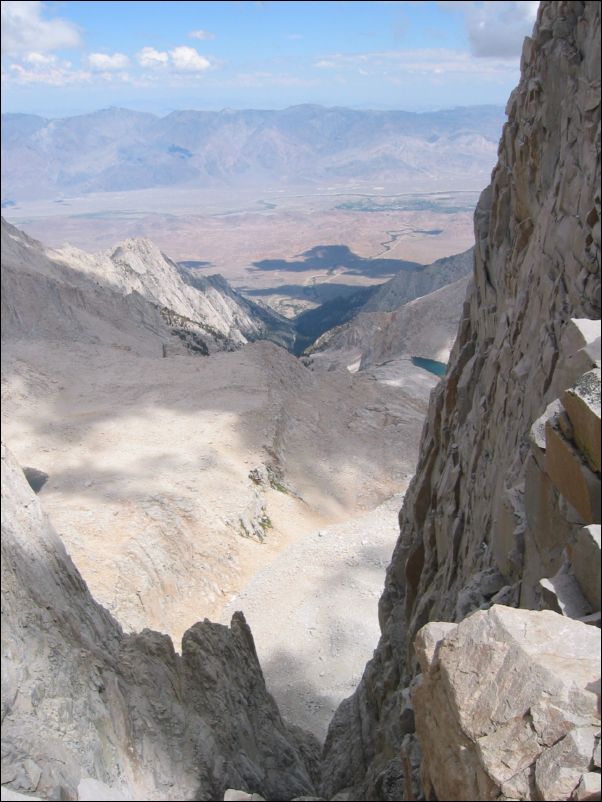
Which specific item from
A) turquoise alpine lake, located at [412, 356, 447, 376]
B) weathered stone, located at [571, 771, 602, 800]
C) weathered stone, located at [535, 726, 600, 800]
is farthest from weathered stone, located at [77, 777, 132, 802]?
turquoise alpine lake, located at [412, 356, 447, 376]

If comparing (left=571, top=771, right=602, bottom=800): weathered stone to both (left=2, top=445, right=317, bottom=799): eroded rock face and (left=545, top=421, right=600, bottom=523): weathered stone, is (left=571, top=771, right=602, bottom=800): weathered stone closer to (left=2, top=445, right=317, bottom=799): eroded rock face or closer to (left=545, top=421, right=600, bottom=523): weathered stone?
(left=545, top=421, right=600, bottom=523): weathered stone

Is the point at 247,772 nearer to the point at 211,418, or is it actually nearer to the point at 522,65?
the point at 522,65

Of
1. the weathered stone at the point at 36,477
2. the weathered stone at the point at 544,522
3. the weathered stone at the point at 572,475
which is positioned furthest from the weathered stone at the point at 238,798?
the weathered stone at the point at 36,477

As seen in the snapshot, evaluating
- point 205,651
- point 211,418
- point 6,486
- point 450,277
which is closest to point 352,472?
point 211,418

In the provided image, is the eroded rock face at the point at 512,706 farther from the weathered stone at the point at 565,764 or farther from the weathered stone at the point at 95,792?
the weathered stone at the point at 95,792

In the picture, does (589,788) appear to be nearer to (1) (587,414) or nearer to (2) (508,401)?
(1) (587,414)

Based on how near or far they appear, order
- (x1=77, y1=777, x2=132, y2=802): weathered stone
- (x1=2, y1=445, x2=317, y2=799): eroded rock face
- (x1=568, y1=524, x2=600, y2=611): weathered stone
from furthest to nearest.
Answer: (x1=2, y1=445, x2=317, y2=799): eroded rock face < (x1=77, y1=777, x2=132, y2=802): weathered stone < (x1=568, y1=524, x2=600, y2=611): weathered stone
